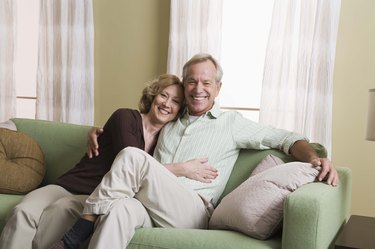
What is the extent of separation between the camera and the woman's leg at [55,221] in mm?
2121

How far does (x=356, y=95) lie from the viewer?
3.07 metres

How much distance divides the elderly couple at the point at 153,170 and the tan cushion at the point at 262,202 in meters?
0.11

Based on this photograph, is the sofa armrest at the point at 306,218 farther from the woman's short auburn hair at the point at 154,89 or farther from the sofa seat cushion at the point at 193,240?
the woman's short auburn hair at the point at 154,89

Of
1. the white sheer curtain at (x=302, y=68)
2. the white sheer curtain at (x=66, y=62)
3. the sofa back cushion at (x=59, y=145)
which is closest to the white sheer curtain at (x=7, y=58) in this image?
the white sheer curtain at (x=66, y=62)

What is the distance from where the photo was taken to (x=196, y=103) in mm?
2506

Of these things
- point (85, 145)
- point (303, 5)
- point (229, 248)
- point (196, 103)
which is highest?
point (303, 5)

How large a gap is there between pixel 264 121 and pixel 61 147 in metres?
1.37

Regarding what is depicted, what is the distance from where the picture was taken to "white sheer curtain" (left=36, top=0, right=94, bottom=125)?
3.86 m

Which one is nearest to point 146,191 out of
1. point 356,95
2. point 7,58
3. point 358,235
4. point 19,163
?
point 358,235

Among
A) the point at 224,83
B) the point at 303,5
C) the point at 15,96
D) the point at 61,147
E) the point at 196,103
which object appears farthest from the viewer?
the point at 15,96

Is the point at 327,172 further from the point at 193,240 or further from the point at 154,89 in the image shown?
the point at 154,89

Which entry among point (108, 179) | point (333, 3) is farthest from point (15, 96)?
point (333, 3)

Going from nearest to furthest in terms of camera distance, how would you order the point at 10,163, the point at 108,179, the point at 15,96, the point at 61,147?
1. the point at 108,179
2. the point at 10,163
3. the point at 61,147
4. the point at 15,96

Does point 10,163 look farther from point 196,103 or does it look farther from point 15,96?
point 15,96
